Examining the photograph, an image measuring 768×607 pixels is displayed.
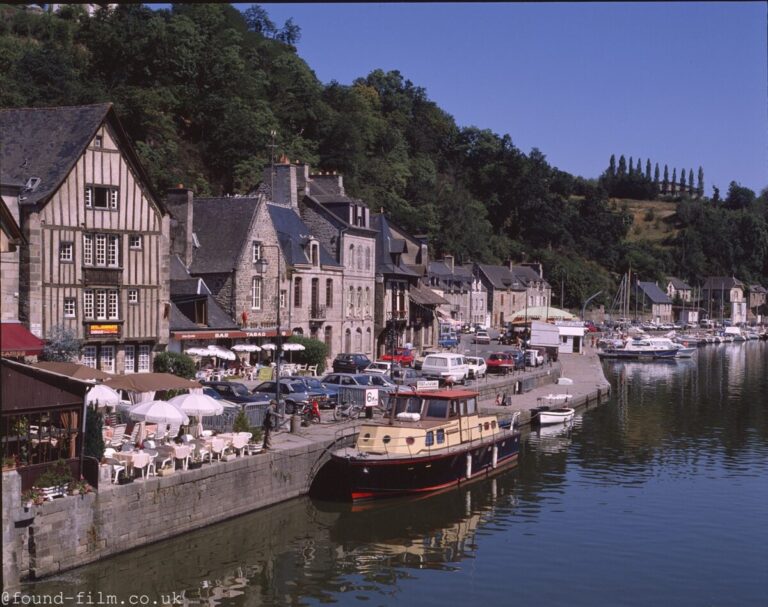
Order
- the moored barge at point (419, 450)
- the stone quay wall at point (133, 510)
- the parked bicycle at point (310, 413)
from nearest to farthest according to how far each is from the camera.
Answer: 1. the stone quay wall at point (133, 510)
2. the moored barge at point (419, 450)
3. the parked bicycle at point (310, 413)

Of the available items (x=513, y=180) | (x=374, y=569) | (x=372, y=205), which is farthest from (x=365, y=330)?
(x=513, y=180)

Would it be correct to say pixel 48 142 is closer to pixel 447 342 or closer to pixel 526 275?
pixel 447 342

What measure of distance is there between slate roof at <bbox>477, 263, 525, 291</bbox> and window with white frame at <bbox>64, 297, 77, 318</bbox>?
7836cm

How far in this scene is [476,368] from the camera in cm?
4988

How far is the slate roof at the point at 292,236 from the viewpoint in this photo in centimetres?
4653

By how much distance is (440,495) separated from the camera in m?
28.2

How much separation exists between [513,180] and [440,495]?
121877 mm

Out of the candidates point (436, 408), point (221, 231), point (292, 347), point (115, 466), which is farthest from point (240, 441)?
point (221, 231)

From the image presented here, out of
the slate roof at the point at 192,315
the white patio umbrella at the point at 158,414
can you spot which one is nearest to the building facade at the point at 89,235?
the slate roof at the point at 192,315

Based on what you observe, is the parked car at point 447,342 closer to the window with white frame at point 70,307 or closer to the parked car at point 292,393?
the parked car at point 292,393

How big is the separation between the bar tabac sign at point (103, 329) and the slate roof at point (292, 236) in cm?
1331

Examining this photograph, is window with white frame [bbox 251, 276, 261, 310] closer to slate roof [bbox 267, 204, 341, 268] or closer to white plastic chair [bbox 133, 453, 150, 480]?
slate roof [bbox 267, 204, 341, 268]

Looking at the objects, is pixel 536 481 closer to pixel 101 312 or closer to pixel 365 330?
pixel 101 312

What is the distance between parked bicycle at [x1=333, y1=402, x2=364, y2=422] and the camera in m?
32.4
